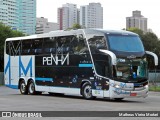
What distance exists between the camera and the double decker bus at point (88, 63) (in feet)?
70.6

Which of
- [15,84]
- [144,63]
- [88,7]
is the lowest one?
[15,84]

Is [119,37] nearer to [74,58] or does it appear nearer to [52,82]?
[74,58]

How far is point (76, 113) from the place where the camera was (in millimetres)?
15164

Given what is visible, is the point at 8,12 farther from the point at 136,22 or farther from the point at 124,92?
the point at 124,92

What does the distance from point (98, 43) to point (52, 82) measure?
5.19 metres

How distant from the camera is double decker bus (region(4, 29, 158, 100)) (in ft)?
70.6

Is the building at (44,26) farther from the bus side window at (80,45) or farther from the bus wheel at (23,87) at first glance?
the bus side window at (80,45)

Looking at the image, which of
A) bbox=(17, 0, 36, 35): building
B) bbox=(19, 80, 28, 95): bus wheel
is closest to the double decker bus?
bbox=(19, 80, 28, 95): bus wheel

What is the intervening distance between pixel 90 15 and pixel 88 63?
341 feet

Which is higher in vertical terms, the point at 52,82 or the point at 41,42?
the point at 41,42

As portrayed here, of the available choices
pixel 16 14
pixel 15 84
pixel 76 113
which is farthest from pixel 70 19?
pixel 76 113

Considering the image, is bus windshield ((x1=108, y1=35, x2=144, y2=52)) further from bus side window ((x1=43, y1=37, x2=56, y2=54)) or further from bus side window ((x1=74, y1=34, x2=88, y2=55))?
bus side window ((x1=43, y1=37, x2=56, y2=54))

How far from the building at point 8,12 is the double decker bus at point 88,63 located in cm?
6910

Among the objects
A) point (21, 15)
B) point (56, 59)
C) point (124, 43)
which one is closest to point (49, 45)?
point (56, 59)
